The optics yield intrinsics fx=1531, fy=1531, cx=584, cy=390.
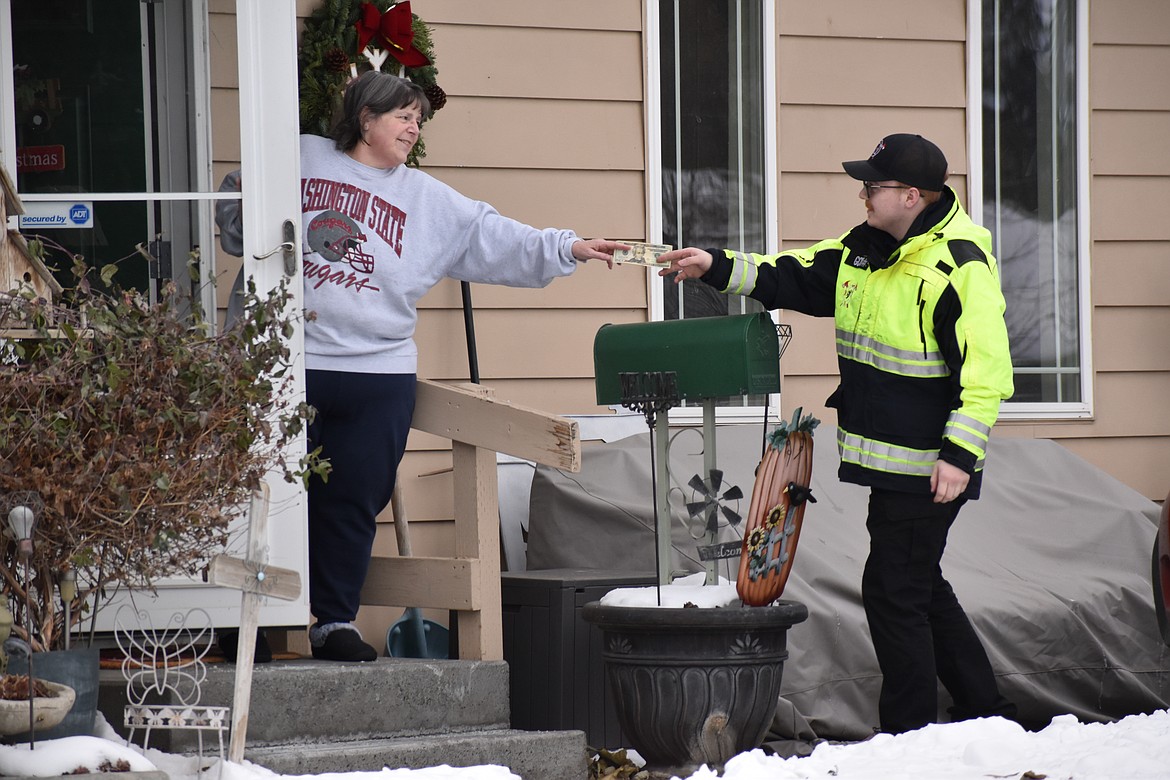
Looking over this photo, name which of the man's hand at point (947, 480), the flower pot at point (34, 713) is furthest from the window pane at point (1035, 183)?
the flower pot at point (34, 713)

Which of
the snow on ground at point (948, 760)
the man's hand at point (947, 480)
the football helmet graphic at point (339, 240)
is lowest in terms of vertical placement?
the snow on ground at point (948, 760)

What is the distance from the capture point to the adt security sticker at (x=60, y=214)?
4.26 metres

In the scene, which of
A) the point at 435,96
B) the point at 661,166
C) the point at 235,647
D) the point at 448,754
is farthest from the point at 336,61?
the point at 448,754

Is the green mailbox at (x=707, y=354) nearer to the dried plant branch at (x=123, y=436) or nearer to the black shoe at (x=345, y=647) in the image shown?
the black shoe at (x=345, y=647)

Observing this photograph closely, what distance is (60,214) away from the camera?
4.27 meters

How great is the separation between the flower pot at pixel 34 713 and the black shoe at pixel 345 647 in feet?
3.33

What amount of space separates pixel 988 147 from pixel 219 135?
3221 mm

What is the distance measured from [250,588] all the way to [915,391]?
72.6 inches

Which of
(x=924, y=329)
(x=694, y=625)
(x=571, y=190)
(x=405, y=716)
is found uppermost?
(x=571, y=190)

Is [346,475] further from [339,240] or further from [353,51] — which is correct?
[353,51]

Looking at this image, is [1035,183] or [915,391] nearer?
[915,391]

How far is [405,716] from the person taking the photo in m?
4.08

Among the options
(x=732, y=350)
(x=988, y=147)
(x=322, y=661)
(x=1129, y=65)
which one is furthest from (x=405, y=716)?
(x=1129, y=65)

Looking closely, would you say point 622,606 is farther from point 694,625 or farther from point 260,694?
point 260,694
